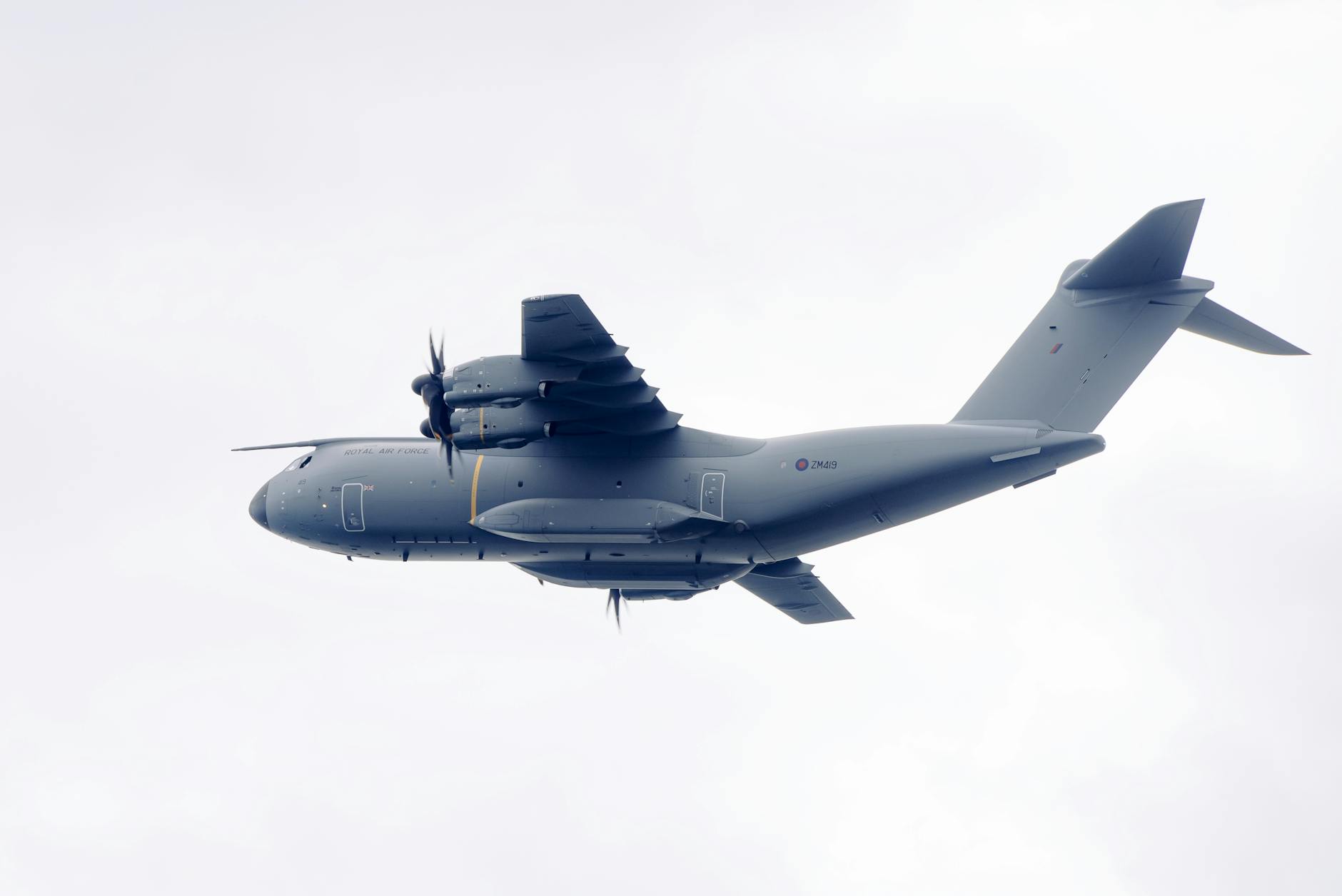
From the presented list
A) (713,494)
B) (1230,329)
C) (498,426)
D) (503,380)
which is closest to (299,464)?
(498,426)

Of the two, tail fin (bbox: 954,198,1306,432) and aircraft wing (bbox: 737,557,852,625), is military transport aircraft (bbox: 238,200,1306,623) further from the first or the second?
aircraft wing (bbox: 737,557,852,625)

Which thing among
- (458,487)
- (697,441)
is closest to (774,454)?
(697,441)

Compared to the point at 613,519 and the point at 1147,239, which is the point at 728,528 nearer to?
the point at 613,519

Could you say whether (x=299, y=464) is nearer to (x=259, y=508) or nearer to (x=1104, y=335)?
(x=259, y=508)

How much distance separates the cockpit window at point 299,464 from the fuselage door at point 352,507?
1.35 meters

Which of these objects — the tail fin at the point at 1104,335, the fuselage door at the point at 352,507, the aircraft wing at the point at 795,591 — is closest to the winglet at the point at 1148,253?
the tail fin at the point at 1104,335

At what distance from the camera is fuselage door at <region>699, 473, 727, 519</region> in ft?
72.7

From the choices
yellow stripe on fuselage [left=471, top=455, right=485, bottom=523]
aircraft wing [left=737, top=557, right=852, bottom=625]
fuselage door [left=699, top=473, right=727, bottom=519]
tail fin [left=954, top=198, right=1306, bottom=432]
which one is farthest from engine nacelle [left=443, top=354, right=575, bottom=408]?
tail fin [left=954, top=198, right=1306, bottom=432]

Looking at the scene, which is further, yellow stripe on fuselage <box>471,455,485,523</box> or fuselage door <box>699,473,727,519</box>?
yellow stripe on fuselage <box>471,455,485,523</box>

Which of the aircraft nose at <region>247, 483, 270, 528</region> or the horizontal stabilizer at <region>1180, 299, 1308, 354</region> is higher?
the horizontal stabilizer at <region>1180, 299, 1308, 354</region>

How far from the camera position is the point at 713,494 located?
22.2 meters

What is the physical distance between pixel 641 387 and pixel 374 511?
445 centimetres

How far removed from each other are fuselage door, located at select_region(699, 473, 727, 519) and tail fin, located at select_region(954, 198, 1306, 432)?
3.36 m

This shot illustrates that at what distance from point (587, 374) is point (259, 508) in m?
6.50
